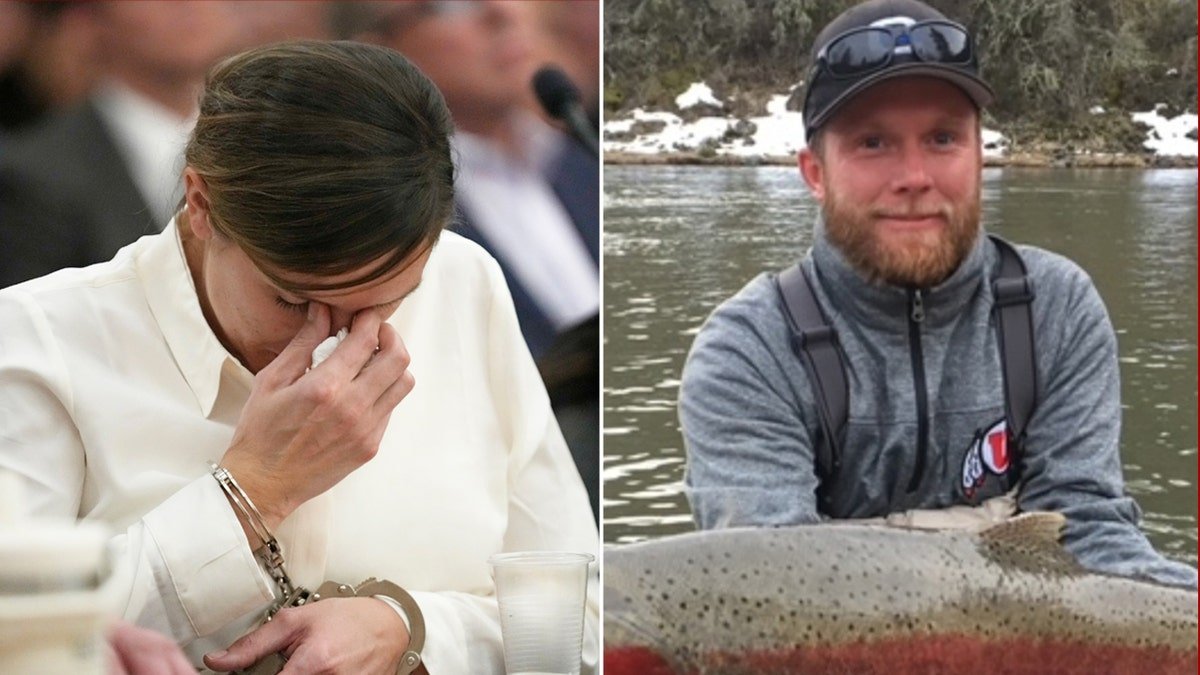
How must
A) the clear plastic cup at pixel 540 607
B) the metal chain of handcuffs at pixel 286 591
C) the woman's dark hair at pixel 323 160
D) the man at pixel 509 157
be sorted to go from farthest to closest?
the man at pixel 509 157
the clear plastic cup at pixel 540 607
the metal chain of handcuffs at pixel 286 591
the woman's dark hair at pixel 323 160

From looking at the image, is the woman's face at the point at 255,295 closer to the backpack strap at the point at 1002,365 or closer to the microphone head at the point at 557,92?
the microphone head at the point at 557,92

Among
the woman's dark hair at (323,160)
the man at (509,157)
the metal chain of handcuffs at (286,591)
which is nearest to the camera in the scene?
the woman's dark hair at (323,160)

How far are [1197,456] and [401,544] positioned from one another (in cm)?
137

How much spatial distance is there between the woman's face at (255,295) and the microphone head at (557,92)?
1.86ft

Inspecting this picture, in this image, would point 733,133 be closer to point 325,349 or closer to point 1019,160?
point 1019,160

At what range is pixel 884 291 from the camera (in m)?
2.61

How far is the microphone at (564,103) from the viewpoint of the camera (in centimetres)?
261

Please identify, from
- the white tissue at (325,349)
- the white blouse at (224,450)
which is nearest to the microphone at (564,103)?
the white blouse at (224,450)

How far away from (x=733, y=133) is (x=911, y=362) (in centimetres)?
50

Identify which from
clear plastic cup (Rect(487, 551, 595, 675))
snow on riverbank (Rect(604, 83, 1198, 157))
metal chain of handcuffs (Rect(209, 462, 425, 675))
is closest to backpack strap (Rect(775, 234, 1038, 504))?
snow on riverbank (Rect(604, 83, 1198, 157))

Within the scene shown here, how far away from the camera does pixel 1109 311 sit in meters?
2.63

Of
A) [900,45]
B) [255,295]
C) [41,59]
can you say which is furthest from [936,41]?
[41,59]

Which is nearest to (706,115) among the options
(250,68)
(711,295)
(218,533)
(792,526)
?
(711,295)

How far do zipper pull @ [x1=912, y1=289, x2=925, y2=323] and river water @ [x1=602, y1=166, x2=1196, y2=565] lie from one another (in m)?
0.17
